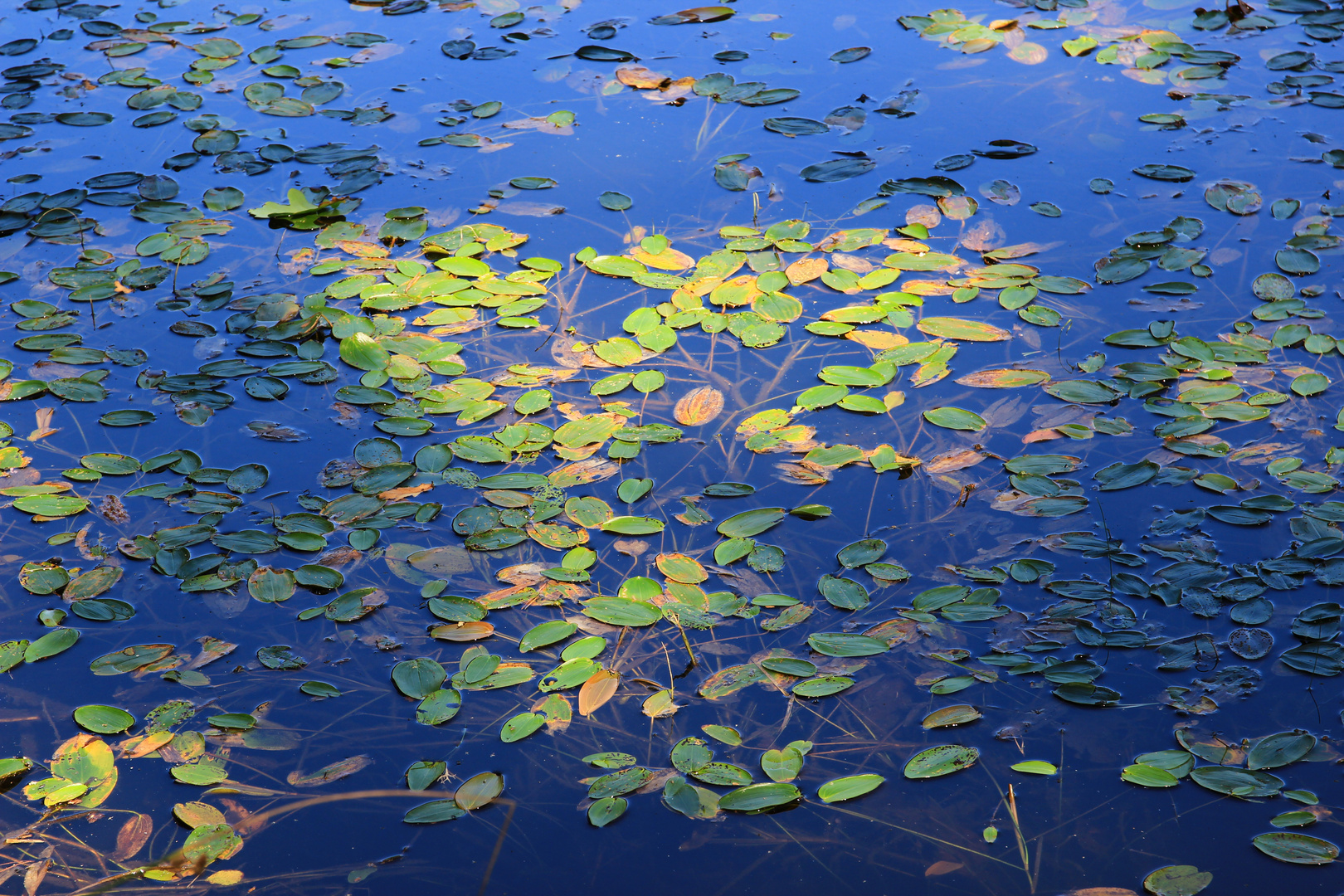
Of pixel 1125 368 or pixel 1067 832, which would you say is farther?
pixel 1125 368

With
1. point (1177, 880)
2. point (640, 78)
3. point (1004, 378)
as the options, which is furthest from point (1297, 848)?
point (640, 78)

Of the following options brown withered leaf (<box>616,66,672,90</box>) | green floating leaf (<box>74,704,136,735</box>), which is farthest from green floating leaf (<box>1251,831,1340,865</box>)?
brown withered leaf (<box>616,66,672,90</box>)

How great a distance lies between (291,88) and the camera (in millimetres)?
3857

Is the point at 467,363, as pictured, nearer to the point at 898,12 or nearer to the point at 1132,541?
the point at 1132,541

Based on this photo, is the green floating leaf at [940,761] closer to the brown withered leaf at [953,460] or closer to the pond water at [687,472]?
the pond water at [687,472]

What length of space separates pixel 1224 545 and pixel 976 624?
1.92ft

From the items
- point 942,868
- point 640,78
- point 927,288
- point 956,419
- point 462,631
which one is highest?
point 640,78

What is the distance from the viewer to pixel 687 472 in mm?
2311

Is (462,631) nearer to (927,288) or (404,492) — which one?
(404,492)

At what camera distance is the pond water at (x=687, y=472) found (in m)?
1.69

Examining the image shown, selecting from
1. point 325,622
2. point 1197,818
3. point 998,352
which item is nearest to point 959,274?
point 998,352

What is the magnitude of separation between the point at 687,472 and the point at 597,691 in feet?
2.04

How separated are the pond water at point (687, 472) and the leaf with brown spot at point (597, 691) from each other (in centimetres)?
3

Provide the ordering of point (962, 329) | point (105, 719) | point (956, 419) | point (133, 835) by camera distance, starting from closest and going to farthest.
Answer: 1. point (133, 835)
2. point (105, 719)
3. point (956, 419)
4. point (962, 329)
